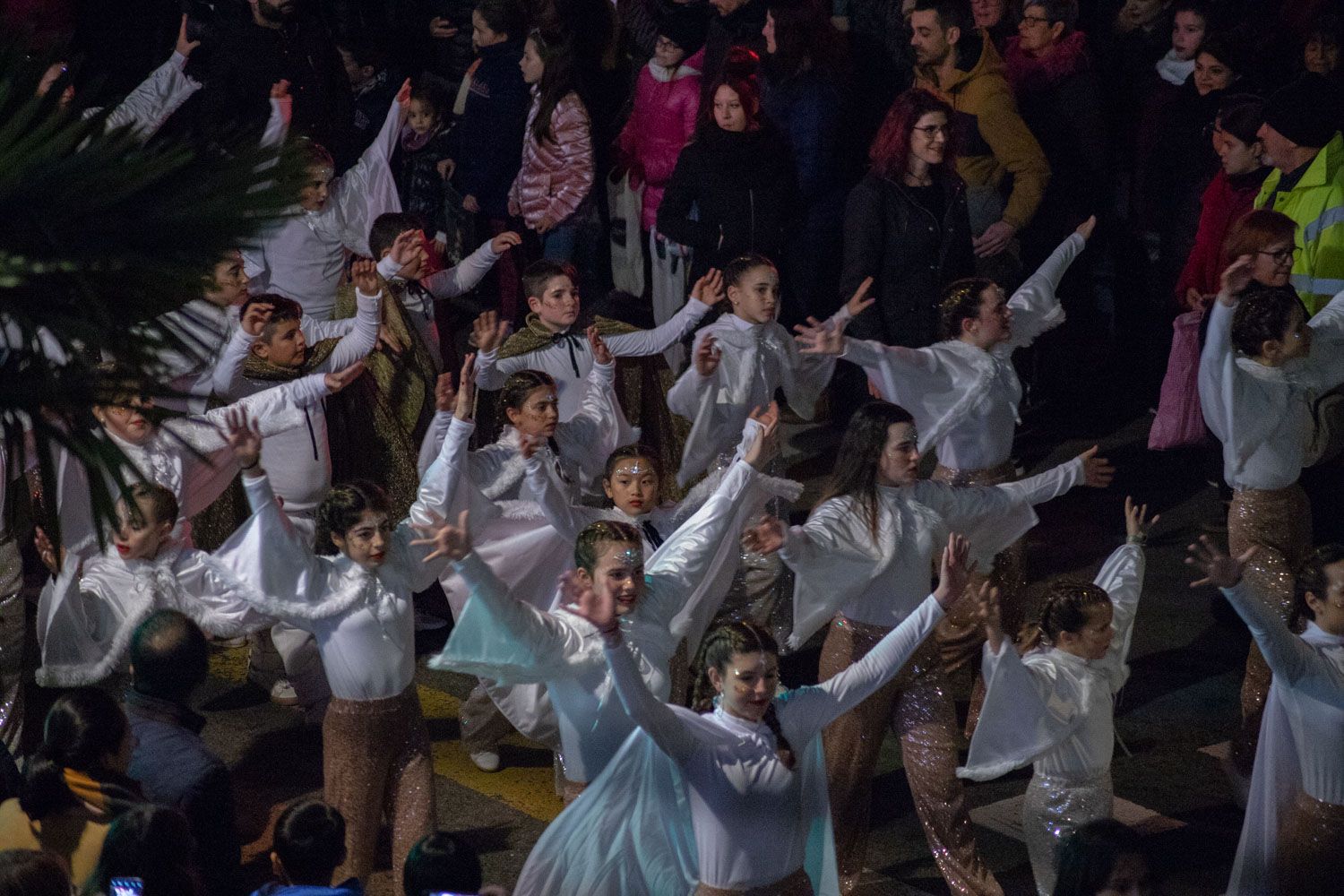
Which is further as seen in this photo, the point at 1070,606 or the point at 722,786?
the point at 1070,606

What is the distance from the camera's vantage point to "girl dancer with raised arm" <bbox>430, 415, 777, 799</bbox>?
5.14 meters

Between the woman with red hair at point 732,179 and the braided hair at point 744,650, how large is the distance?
4.39 m

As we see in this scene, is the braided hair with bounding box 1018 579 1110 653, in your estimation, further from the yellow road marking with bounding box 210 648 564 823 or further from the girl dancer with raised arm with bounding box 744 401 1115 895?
the yellow road marking with bounding box 210 648 564 823

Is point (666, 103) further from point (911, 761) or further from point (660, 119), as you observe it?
point (911, 761)

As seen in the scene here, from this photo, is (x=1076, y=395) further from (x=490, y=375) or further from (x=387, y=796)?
(x=387, y=796)

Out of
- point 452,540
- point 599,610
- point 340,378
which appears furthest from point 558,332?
point 599,610

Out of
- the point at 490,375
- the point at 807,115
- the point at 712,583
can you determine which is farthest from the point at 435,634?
the point at 807,115

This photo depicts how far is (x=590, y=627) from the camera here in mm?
5453

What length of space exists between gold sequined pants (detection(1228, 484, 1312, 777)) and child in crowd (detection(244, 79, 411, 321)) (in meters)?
4.96

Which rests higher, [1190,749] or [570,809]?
[570,809]

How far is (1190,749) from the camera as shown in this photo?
279 inches

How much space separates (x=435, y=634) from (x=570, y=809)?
10.2 feet

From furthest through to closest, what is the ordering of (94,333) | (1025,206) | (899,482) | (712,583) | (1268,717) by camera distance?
(1025,206)
(712,583)
(899,482)
(1268,717)
(94,333)

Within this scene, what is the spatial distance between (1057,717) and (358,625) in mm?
2282
